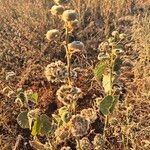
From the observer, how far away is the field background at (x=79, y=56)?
277 centimetres

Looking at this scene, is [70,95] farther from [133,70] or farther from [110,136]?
[133,70]

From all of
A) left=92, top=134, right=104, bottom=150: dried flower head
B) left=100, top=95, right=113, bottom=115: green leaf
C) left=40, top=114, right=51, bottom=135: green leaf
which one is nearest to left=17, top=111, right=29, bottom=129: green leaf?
left=40, top=114, right=51, bottom=135: green leaf

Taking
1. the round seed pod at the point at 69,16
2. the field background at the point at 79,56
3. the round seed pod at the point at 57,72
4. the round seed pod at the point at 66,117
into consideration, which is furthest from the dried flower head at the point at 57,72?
the field background at the point at 79,56

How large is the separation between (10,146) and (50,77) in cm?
82

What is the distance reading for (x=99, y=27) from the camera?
384 cm

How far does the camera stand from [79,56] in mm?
3490

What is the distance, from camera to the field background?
2.77 metres

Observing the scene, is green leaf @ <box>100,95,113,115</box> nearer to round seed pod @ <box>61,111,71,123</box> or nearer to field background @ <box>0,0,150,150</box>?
round seed pod @ <box>61,111,71,123</box>

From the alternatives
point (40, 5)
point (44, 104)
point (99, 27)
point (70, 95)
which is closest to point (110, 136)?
point (44, 104)

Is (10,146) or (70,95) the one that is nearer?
(70,95)

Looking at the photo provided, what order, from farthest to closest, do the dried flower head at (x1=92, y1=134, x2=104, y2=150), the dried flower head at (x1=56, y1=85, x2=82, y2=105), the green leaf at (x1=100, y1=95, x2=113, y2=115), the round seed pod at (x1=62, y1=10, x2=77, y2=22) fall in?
1. the dried flower head at (x1=92, y1=134, x2=104, y2=150)
2. the green leaf at (x1=100, y1=95, x2=113, y2=115)
3. the dried flower head at (x1=56, y1=85, x2=82, y2=105)
4. the round seed pod at (x1=62, y1=10, x2=77, y2=22)

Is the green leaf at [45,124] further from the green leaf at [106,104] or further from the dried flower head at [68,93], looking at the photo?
the green leaf at [106,104]

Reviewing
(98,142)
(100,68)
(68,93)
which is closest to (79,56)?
(98,142)

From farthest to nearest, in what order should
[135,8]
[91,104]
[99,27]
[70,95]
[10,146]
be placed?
[135,8] → [99,27] → [91,104] → [10,146] → [70,95]
